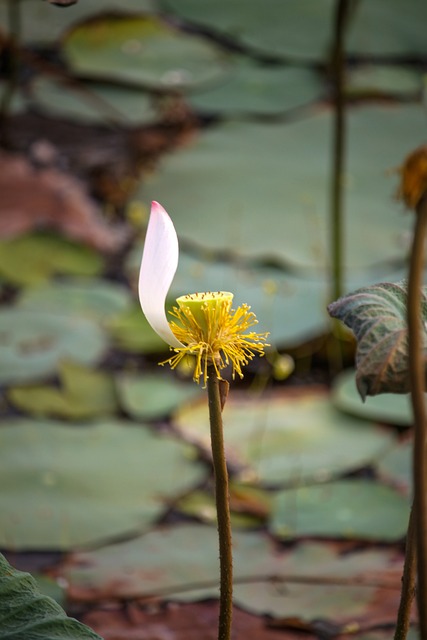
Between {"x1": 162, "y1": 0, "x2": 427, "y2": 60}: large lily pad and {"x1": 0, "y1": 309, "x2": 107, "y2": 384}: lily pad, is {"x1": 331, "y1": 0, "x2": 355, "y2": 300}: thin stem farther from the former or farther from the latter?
{"x1": 162, "y1": 0, "x2": 427, "y2": 60}: large lily pad

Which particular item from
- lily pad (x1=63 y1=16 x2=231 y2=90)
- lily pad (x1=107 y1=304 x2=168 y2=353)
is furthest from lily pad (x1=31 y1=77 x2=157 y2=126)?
lily pad (x1=107 y1=304 x2=168 y2=353)

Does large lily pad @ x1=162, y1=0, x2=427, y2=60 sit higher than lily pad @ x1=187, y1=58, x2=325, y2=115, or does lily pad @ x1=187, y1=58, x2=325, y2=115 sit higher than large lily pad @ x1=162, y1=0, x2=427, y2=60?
large lily pad @ x1=162, y1=0, x2=427, y2=60

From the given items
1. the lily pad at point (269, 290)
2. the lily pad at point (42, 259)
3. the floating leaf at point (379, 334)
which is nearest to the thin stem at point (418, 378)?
the floating leaf at point (379, 334)

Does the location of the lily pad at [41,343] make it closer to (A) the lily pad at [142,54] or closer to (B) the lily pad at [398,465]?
(B) the lily pad at [398,465]

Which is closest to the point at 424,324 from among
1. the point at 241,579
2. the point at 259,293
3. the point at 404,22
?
the point at 241,579

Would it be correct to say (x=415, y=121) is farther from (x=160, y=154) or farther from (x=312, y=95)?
(x=160, y=154)
